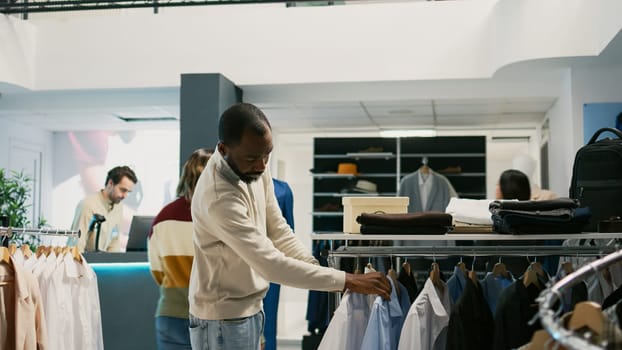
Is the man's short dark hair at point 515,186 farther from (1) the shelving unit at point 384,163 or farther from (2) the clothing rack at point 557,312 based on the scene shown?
(1) the shelving unit at point 384,163

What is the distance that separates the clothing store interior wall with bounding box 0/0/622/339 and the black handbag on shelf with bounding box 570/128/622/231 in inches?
53.6

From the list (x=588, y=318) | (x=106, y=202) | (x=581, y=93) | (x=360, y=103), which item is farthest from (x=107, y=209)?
(x=588, y=318)

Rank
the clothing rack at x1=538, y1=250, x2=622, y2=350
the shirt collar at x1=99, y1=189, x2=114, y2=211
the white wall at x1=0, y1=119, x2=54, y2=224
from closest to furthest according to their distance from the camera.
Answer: the clothing rack at x1=538, y1=250, x2=622, y2=350 → the shirt collar at x1=99, y1=189, x2=114, y2=211 → the white wall at x1=0, y1=119, x2=54, y2=224

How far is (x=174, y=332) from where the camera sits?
3402 millimetres

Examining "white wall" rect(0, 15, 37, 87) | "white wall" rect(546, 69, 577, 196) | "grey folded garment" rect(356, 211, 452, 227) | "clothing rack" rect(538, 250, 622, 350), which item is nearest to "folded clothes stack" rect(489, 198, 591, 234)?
"grey folded garment" rect(356, 211, 452, 227)

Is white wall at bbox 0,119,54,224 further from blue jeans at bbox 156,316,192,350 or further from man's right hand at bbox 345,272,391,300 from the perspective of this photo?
man's right hand at bbox 345,272,391,300

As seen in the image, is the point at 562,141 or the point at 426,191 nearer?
the point at 562,141

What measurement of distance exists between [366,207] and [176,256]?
3.46ft

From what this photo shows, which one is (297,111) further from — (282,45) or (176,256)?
(176,256)

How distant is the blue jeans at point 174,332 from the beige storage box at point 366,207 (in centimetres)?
102

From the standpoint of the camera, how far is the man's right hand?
242cm

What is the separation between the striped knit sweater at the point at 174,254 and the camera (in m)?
3.39

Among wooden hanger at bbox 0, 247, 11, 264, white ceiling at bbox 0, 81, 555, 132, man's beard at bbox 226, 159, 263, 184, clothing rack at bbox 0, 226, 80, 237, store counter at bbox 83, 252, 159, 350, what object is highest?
white ceiling at bbox 0, 81, 555, 132

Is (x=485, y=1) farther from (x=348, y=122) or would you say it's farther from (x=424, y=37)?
(x=348, y=122)
